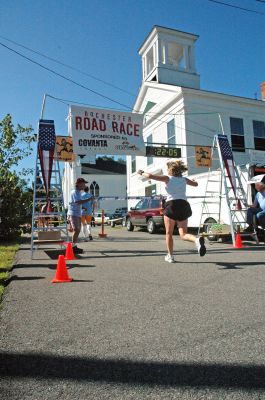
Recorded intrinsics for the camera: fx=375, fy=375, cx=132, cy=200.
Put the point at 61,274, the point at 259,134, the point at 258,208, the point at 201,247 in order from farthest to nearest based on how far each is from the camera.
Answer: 1. the point at 259,134
2. the point at 258,208
3. the point at 201,247
4. the point at 61,274

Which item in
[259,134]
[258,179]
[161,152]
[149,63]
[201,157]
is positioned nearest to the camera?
[258,179]

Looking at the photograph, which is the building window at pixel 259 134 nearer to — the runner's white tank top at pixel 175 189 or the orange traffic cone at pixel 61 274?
the runner's white tank top at pixel 175 189

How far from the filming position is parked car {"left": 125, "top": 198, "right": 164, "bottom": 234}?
17938 mm

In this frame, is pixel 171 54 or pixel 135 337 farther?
pixel 171 54

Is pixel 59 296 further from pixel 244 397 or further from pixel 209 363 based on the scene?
pixel 244 397

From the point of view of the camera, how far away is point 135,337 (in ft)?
10.7

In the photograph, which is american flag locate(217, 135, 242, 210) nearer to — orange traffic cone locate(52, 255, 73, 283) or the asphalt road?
the asphalt road

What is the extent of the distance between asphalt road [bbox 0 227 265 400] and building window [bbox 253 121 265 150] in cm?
2135

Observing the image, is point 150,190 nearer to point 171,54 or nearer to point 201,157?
point 201,157

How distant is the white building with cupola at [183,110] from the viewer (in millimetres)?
23766

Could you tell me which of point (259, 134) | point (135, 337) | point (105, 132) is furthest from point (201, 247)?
point (259, 134)

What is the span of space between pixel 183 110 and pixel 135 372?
2248cm

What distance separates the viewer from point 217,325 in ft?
11.6

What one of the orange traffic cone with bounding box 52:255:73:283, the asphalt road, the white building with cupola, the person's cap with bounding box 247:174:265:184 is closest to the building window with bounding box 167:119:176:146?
the white building with cupola
